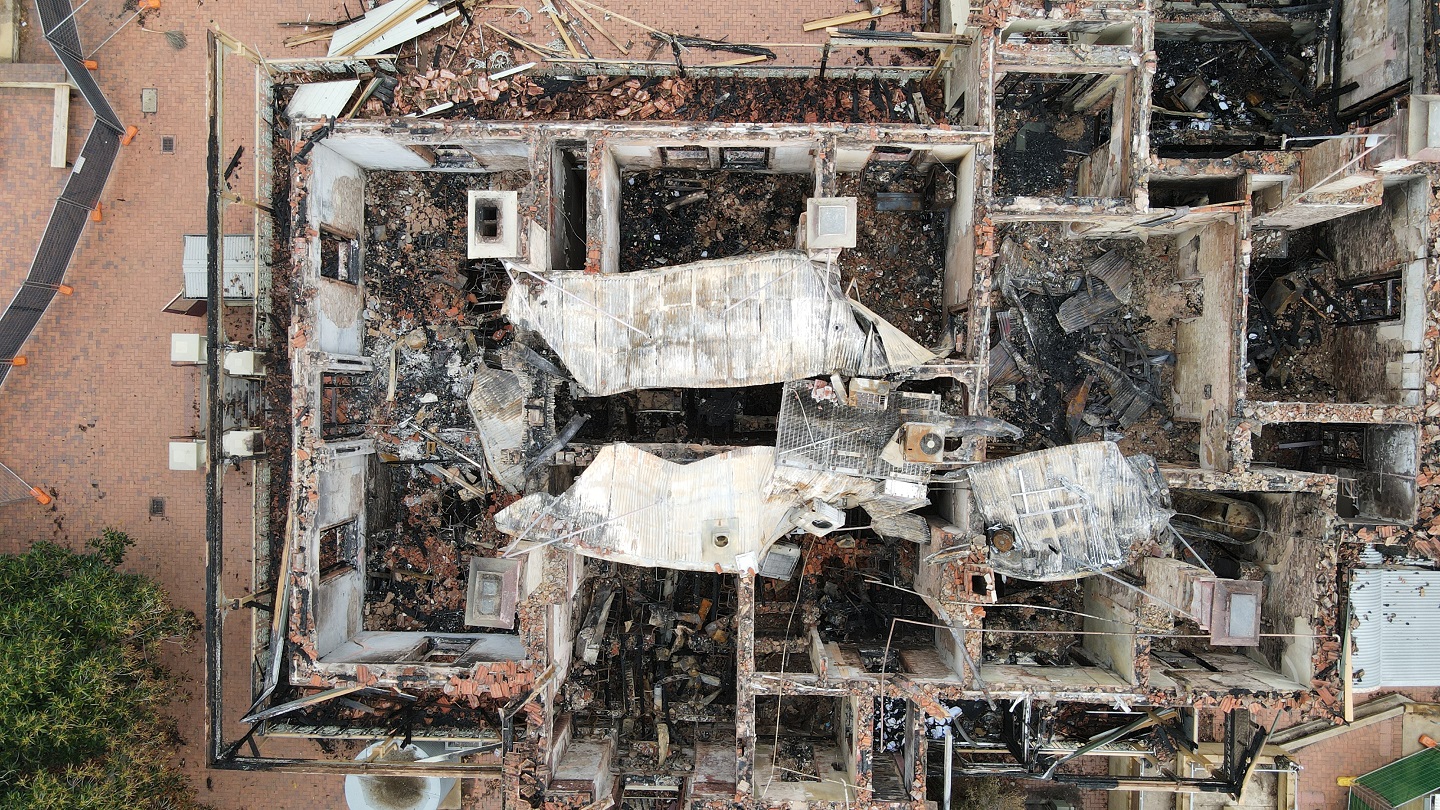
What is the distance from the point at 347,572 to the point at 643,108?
9.43 metres

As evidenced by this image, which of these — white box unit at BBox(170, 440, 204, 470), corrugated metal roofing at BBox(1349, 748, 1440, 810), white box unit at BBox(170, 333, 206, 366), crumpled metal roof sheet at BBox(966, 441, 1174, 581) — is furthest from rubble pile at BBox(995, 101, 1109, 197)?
white box unit at BBox(170, 440, 204, 470)

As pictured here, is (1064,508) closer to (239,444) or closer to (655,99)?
(655,99)

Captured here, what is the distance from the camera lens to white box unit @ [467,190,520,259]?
9.98m

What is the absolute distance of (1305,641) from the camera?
10.7m

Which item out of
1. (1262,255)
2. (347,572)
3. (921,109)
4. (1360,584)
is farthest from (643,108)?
(1360,584)

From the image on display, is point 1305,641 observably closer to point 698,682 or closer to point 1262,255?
point 1262,255

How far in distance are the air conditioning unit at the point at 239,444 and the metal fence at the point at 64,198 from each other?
5004mm

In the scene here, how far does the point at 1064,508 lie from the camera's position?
402 inches

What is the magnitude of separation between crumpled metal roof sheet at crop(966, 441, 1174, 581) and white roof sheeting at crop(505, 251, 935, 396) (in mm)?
2187

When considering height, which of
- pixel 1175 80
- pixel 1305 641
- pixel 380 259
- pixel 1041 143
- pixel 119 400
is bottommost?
pixel 1305 641

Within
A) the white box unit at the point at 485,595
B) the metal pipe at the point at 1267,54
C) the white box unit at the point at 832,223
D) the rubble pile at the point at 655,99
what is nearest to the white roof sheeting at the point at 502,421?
the white box unit at the point at 485,595

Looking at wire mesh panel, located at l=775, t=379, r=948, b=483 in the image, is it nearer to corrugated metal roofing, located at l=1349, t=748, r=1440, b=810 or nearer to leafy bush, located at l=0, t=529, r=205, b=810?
leafy bush, located at l=0, t=529, r=205, b=810

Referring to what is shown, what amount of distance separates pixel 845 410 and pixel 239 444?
10.2 meters

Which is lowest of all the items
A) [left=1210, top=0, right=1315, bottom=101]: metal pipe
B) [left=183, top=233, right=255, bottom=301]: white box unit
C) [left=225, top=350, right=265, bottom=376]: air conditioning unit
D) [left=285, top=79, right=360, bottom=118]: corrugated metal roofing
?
[left=225, top=350, right=265, bottom=376]: air conditioning unit
